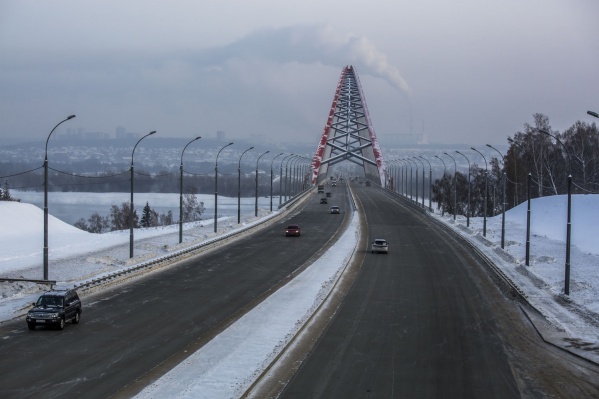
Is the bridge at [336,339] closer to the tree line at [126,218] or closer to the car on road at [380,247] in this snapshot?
the car on road at [380,247]

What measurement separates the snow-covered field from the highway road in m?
1.03

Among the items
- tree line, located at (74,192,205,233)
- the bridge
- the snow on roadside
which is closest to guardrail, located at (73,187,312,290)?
the bridge

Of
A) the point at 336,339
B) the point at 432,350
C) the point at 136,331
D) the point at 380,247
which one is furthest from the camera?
the point at 380,247

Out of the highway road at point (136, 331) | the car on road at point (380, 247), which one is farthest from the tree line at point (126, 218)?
the highway road at point (136, 331)

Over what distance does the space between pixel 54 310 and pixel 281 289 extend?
14500 millimetres

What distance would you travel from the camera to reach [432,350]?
86.1ft

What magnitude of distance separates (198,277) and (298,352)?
2112 cm

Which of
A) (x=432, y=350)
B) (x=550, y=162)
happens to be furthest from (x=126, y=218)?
(x=432, y=350)

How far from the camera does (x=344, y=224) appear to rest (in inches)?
3509

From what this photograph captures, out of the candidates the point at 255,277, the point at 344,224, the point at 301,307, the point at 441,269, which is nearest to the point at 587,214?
the point at 344,224

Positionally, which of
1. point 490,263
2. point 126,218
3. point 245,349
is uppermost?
point 490,263

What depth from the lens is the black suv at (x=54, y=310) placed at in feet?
94.5

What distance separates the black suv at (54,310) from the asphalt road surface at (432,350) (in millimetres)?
9893

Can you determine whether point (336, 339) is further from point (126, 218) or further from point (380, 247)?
point (126, 218)
